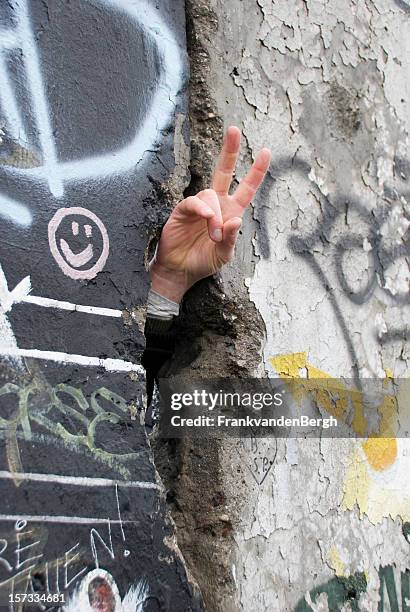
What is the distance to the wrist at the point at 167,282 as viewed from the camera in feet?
7.38

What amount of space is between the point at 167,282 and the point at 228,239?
25 centimetres

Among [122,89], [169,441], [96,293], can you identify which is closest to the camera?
[96,293]

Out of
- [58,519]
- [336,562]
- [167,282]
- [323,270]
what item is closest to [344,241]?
[323,270]

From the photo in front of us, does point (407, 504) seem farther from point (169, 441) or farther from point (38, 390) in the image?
point (38, 390)

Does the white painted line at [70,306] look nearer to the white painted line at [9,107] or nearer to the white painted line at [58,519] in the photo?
the white painted line at [9,107]

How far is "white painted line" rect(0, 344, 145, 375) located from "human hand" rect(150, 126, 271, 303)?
0.30m

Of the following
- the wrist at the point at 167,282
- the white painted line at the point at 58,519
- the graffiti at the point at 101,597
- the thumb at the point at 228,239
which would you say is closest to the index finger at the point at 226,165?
the thumb at the point at 228,239

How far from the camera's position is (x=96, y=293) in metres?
2.02

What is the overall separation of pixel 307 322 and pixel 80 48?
109 cm

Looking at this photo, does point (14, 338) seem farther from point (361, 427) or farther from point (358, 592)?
point (358, 592)

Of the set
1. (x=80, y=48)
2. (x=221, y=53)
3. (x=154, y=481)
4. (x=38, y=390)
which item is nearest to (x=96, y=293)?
(x=38, y=390)

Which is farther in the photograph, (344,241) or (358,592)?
(344,241)

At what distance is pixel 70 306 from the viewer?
196 cm

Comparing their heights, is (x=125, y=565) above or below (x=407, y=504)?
below
